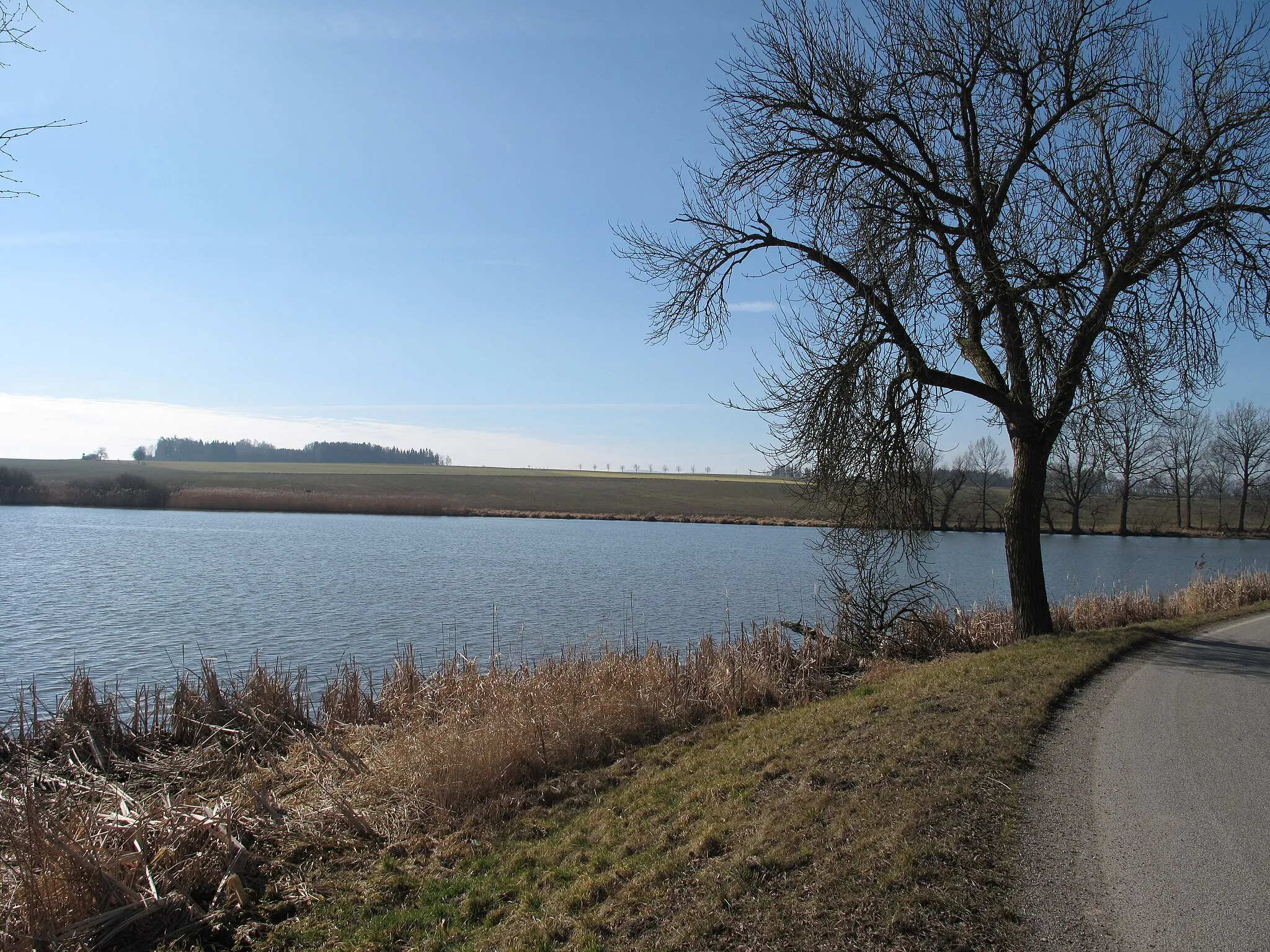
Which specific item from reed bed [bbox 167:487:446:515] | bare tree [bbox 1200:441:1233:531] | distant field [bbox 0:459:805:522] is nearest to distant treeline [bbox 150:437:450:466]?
distant field [bbox 0:459:805:522]

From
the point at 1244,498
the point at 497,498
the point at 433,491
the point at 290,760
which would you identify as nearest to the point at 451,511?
the point at 497,498

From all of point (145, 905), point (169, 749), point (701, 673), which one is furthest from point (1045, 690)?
point (169, 749)

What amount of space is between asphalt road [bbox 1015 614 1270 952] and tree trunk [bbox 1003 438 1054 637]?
12.9 ft

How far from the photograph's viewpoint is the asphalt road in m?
4.15

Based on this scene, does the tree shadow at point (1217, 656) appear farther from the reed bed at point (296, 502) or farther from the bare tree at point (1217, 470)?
the bare tree at point (1217, 470)

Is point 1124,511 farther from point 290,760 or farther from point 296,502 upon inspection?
point 290,760

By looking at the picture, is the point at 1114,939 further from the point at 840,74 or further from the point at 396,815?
the point at 840,74

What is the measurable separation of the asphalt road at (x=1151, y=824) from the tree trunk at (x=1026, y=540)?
395 centimetres

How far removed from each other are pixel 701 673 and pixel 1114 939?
812 cm

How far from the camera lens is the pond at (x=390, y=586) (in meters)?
16.8

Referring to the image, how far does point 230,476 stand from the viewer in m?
92.9

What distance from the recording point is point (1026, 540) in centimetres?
1286

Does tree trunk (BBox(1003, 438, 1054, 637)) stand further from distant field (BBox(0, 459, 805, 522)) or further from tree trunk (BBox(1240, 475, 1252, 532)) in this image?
tree trunk (BBox(1240, 475, 1252, 532))

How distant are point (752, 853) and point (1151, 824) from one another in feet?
8.42
